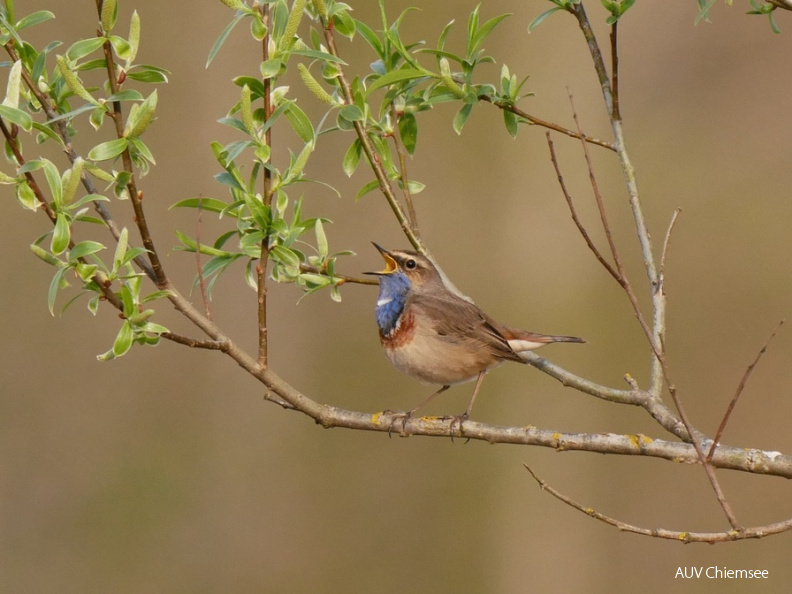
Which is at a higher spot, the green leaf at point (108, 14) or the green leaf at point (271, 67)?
the green leaf at point (108, 14)

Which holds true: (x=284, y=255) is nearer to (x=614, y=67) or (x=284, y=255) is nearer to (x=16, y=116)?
(x=16, y=116)

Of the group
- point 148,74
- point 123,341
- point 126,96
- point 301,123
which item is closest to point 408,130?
point 301,123

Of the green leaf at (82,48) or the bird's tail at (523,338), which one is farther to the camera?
the bird's tail at (523,338)

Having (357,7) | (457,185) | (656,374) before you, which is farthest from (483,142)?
(656,374)

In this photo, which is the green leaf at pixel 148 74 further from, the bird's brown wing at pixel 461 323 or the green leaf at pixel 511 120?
the bird's brown wing at pixel 461 323

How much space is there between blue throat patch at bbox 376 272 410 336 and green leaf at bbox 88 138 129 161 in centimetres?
177

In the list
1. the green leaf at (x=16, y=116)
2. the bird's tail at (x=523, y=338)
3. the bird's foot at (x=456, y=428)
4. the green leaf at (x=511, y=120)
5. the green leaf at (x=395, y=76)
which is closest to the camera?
the green leaf at (x=16, y=116)

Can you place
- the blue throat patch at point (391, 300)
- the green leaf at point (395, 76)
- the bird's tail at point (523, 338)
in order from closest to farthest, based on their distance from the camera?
the green leaf at point (395, 76)
the blue throat patch at point (391, 300)
the bird's tail at point (523, 338)

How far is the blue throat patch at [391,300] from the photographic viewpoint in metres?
3.78

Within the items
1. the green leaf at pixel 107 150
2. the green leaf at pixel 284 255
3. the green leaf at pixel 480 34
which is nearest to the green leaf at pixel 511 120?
the green leaf at pixel 480 34

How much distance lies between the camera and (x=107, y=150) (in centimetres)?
215

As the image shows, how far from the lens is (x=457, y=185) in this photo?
802 centimetres

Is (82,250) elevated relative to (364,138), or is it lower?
lower

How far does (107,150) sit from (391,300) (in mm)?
1845
